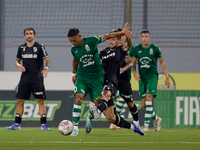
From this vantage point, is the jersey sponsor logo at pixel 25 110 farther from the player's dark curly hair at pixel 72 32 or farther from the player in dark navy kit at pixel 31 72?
the player's dark curly hair at pixel 72 32

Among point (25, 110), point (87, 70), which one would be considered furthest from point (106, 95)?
point (25, 110)

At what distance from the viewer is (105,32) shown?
13484mm

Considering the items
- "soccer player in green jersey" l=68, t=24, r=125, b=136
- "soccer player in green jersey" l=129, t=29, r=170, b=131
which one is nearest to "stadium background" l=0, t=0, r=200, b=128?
"soccer player in green jersey" l=129, t=29, r=170, b=131

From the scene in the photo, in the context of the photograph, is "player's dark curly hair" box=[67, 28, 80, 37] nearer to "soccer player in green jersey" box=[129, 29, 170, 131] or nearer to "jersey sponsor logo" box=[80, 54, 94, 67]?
"jersey sponsor logo" box=[80, 54, 94, 67]

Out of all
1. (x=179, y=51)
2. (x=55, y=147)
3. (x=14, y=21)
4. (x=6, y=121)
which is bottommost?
(x=6, y=121)

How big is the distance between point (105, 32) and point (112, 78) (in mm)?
6561

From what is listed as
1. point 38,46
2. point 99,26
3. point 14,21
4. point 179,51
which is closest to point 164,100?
point 179,51

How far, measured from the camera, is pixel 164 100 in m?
10.5

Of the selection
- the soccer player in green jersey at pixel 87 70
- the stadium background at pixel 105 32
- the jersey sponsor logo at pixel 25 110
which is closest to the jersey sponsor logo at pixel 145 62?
the stadium background at pixel 105 32

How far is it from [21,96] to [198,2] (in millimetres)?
7595

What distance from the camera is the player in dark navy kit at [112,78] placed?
6.61 m

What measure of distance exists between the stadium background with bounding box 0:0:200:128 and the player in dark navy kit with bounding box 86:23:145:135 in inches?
132

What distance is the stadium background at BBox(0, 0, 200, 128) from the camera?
10.5m

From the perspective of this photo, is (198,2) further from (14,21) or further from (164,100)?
(14,21)
